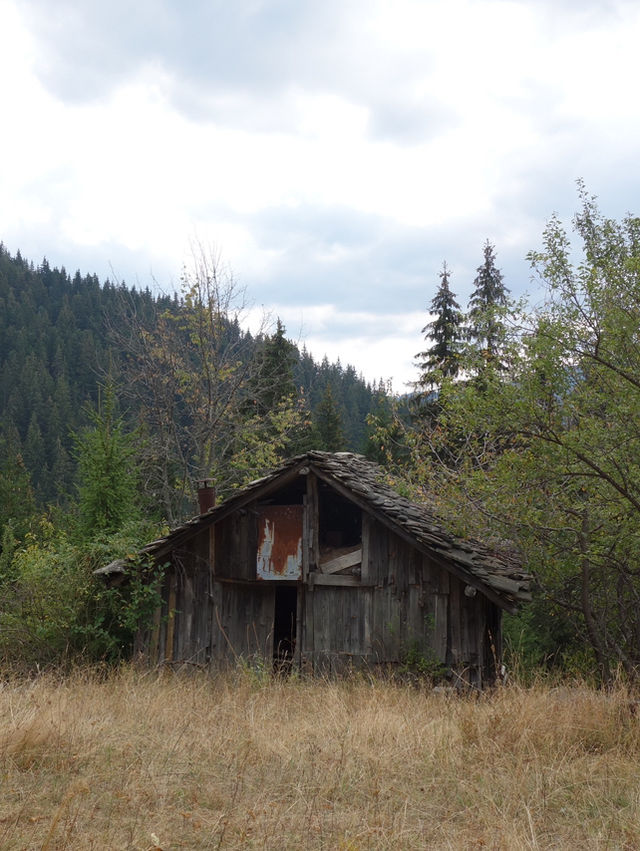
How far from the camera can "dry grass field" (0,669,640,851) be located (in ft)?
15.7

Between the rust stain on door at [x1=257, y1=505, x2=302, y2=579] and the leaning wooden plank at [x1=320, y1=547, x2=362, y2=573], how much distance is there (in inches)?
20.2

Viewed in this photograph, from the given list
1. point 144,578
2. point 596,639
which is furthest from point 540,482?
point 144,578

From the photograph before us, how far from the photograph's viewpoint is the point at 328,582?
1363 cm

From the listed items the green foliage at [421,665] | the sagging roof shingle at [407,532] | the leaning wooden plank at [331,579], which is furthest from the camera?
the leaning wooden plank at [331,579]

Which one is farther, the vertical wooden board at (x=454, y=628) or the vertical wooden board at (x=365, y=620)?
the vertical wooden board at (x=365, y=620)

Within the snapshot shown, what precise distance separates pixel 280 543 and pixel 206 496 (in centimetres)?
290

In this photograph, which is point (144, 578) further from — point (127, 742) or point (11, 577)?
point (127, 742)

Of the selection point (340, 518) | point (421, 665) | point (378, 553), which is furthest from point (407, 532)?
point (340, 518)

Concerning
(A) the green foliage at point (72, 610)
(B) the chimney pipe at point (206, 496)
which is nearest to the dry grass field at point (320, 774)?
(A) the green foliage at point (72, 610)

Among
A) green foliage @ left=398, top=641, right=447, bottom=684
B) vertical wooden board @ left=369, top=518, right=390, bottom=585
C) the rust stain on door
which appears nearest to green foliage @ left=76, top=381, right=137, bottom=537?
the rust stain on door

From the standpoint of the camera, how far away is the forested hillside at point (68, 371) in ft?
93.9

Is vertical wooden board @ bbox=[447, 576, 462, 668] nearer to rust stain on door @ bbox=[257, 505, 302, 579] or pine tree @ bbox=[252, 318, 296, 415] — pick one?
rust stain on door @ bbox=[257, 505, 302, 579]

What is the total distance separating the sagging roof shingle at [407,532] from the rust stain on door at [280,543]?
0.55 meters

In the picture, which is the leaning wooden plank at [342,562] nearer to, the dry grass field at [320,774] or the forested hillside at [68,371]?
the dry grass field at [320,774]
